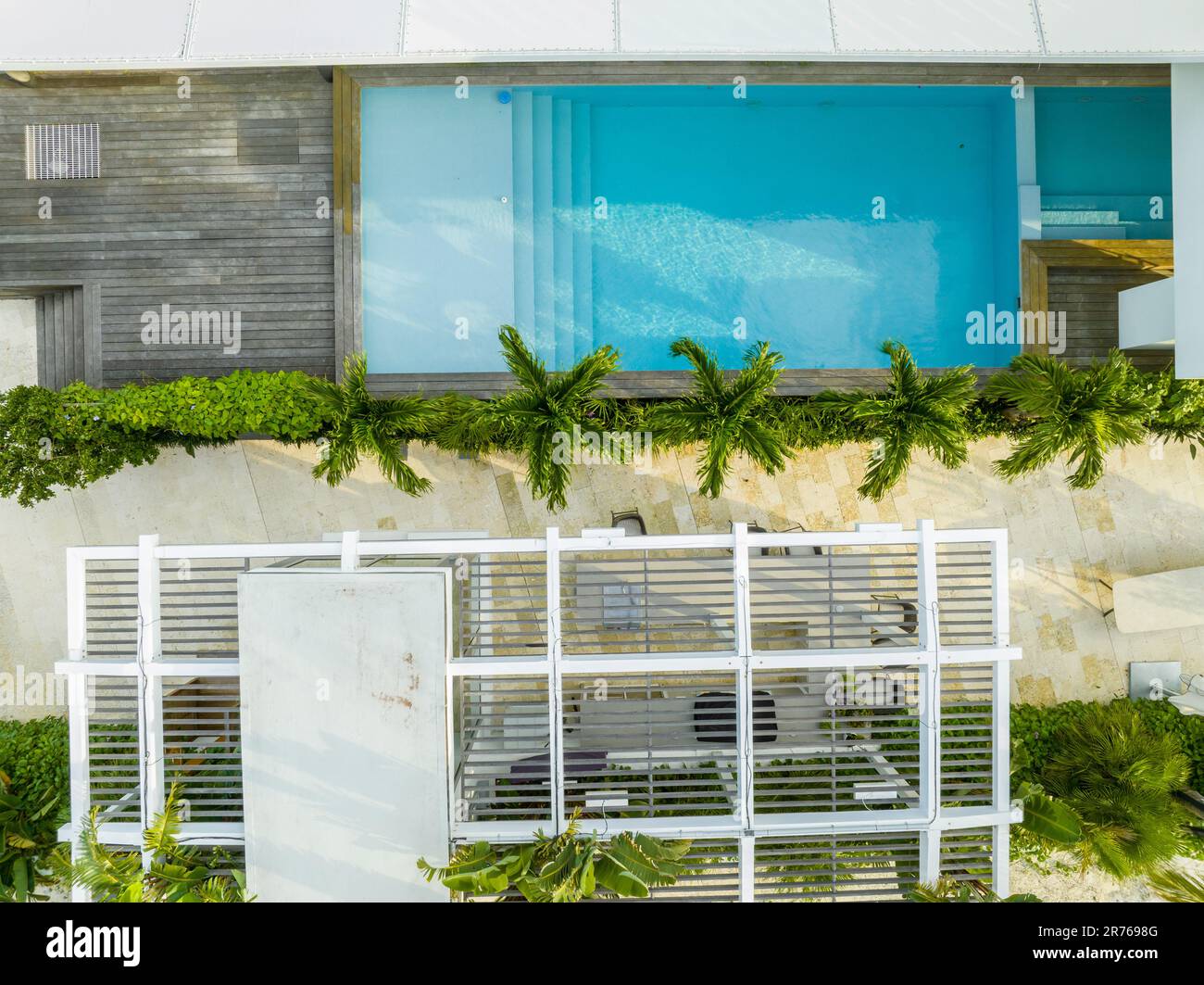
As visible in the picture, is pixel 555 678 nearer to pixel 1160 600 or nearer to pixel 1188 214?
pixel 1160 600

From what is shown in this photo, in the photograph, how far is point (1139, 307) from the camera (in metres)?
8.77

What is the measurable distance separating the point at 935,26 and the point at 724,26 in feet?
7.28

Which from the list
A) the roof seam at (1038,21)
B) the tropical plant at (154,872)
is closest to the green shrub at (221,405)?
the tropical plant at (154,872)

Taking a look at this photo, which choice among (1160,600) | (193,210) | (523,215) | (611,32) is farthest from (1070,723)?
(193,210)

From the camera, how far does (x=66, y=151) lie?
910 centimetres

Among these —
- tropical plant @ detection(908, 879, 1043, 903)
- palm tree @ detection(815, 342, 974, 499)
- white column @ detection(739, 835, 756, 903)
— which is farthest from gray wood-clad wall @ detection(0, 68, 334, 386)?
tropical plant @ detection(908, 879, 1043, 903)

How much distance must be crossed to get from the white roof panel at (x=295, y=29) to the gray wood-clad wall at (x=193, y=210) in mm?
1188

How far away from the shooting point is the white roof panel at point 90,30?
7836mm

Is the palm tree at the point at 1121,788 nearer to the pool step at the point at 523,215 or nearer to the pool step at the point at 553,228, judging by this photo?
the pool step at the point at 553,228

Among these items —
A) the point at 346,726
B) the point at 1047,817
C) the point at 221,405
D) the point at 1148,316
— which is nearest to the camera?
the point at 346,726

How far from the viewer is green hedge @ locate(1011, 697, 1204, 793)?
9633 mm
